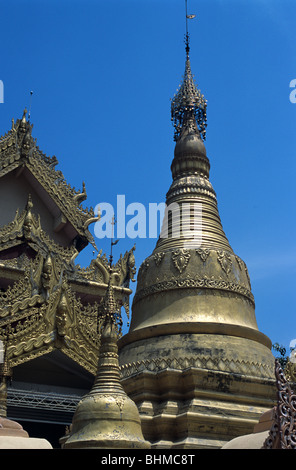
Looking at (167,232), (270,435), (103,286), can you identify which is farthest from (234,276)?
(270,435)

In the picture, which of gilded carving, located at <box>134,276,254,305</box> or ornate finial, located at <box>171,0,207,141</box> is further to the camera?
ornate finial, located at <box>171,0,207,141</box>

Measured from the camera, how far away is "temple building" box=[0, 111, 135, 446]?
1289 cm

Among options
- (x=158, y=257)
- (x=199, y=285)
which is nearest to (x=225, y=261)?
(x=199, y=285)

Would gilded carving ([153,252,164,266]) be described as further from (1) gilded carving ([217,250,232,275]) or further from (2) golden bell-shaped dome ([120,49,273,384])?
(1) gilded carving ([217,250,232,275])

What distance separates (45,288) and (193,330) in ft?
10.2

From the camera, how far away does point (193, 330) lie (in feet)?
47.5

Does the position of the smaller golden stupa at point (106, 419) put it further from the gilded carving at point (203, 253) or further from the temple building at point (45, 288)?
the gilded carving at point (203, 253)

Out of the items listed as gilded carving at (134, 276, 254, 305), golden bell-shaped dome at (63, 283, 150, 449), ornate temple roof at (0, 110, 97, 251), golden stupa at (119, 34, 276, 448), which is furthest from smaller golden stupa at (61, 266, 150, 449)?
ornate temple roof at (0, 110, 97, 251)

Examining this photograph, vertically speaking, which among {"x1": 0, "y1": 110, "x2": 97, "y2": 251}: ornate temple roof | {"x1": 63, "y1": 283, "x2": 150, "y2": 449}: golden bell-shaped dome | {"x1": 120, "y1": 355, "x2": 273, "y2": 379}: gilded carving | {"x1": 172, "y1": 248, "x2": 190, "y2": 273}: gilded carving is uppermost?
{"x1": 0, "y1": 110, "x2": 97, "y2": 251}: ornate temple roof

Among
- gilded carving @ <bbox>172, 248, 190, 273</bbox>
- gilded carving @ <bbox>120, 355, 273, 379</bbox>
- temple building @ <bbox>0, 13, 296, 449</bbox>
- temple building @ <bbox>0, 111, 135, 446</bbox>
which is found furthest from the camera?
gilded carving @ <bbox>172, 248, 190, 273</bbox>

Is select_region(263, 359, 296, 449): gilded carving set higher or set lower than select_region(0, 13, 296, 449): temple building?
lower

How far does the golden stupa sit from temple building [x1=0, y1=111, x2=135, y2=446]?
110 cm

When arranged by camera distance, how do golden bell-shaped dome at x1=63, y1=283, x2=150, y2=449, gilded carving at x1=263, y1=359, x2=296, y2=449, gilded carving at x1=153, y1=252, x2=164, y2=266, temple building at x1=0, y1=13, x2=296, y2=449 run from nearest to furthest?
gilded carving at x1=263, y1=359, x2=296, y2=449 < golden bell-shaped dome at x1=63, y1=283, x2=150, y2=449 < temple building at x1=0, y1=13, x2=296, y2=449 < gilded carving at x1=153, y1=252, x2=164, y2=266

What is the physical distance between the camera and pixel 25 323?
1282 cm
